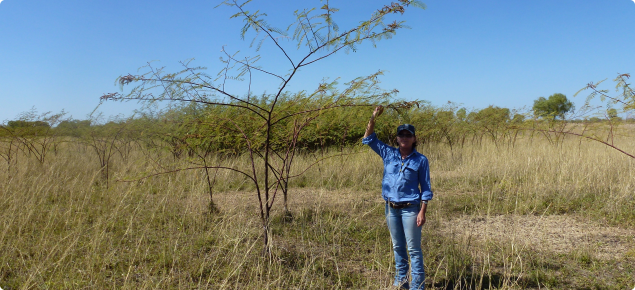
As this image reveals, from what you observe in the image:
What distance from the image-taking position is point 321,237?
4.72m

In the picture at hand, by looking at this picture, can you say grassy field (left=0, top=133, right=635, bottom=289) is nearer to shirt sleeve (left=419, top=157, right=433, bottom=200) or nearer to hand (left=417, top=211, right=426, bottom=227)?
hand (left=417, top=211, right=426, bottom=227)

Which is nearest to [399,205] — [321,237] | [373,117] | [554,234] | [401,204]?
[401,204]

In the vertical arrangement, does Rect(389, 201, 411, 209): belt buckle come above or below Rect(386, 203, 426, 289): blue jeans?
above

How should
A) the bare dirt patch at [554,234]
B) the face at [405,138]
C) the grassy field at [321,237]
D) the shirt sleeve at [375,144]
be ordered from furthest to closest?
1. the bare dirt patch at [554,234]
2. the grassy field at [321,237]
3. the shirt sleeve at [375,144]
4. the face at [405,138]

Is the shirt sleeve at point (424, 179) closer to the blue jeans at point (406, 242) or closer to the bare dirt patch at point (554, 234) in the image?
the blue jeans at point (406, 242)

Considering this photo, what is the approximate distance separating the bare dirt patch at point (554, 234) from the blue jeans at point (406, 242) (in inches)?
45.7

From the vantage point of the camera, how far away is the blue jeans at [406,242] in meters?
3.09

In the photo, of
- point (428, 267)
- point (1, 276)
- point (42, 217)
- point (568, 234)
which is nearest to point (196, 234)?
point (1, 276)

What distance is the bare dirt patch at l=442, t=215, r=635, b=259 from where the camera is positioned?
173 inches

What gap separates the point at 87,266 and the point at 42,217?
2.24m

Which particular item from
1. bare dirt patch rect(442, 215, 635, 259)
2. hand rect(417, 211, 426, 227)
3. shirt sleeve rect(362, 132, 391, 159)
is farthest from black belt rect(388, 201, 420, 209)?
bare dirt patch rect(442, 215, 635, 259)

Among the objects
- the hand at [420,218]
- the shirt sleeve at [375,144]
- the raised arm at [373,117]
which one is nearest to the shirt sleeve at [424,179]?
the hand at [420,218]

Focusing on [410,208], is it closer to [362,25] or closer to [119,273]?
[362,25]

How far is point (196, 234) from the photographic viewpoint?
15.4 ft
